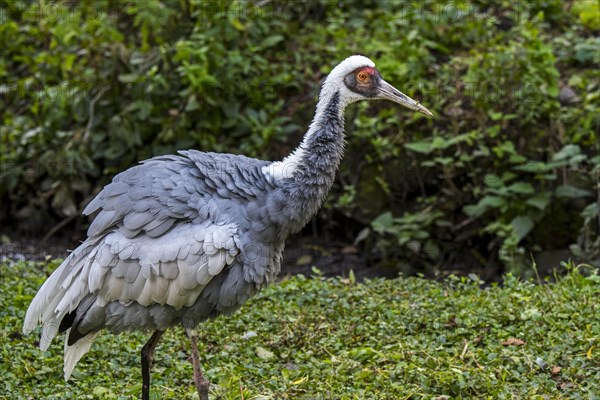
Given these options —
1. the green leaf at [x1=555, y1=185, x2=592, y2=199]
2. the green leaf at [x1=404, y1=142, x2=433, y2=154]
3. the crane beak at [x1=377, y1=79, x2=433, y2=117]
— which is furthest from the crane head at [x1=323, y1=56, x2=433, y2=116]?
the green leaf at [x1=555, y1=185, x2=592, y2=199]

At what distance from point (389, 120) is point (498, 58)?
130cm

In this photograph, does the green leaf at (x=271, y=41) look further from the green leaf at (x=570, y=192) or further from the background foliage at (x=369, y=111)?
the green leaf at (x=570, y=192)

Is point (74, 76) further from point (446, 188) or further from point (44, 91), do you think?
point (446, 188)

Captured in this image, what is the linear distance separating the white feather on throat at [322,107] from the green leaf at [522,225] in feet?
11.1

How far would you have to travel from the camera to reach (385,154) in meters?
9.88

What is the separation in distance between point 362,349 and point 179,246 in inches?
64.6

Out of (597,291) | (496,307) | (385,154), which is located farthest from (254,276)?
(385,154)

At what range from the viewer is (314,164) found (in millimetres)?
5840

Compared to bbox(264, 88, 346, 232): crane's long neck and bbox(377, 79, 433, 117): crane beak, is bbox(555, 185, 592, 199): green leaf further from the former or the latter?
bbox(264, 88, 346, 232): crane's long neck

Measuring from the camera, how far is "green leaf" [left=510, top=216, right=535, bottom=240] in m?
8.91

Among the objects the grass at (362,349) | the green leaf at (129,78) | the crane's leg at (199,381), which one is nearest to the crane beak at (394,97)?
the grass at (362,349)

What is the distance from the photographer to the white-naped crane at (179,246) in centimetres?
546

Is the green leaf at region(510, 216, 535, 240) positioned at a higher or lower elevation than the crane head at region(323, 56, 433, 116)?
lower

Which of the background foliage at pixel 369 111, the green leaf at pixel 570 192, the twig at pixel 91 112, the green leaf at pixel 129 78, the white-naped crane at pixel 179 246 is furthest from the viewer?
the twig at pixel 91 112
